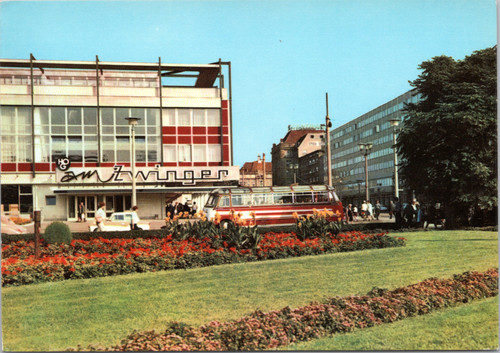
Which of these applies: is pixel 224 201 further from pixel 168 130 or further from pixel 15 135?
pixel 15 135

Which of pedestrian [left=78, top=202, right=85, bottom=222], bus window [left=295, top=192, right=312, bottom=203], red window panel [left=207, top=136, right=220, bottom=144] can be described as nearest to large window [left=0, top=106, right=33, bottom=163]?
pedestrian [left=78, top=202, right=85, bottom=222]

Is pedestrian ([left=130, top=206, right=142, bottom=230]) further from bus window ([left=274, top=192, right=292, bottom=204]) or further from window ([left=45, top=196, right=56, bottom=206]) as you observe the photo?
bus window ([left=274, top=192, right=292, bottom=204])

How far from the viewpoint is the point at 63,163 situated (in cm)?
1084

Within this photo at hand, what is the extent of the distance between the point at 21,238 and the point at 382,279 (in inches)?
275

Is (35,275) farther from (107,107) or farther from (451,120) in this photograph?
(451,120)

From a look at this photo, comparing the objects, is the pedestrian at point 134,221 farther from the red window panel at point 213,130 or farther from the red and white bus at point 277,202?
the red and white bus at point 277,202

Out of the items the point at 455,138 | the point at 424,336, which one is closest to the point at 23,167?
the point at 424,336

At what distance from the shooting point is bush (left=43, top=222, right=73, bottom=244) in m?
10.8

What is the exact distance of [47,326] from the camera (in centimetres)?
753

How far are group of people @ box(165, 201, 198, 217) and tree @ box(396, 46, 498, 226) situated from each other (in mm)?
6010

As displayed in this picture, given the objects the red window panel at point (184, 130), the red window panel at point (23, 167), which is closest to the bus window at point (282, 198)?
the red window panel at point (184, 130)

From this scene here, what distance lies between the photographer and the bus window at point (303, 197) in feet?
64.8

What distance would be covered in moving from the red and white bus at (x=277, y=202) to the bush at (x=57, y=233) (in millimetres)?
8099

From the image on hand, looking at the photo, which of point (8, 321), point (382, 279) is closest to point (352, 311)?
point (382, 279)
